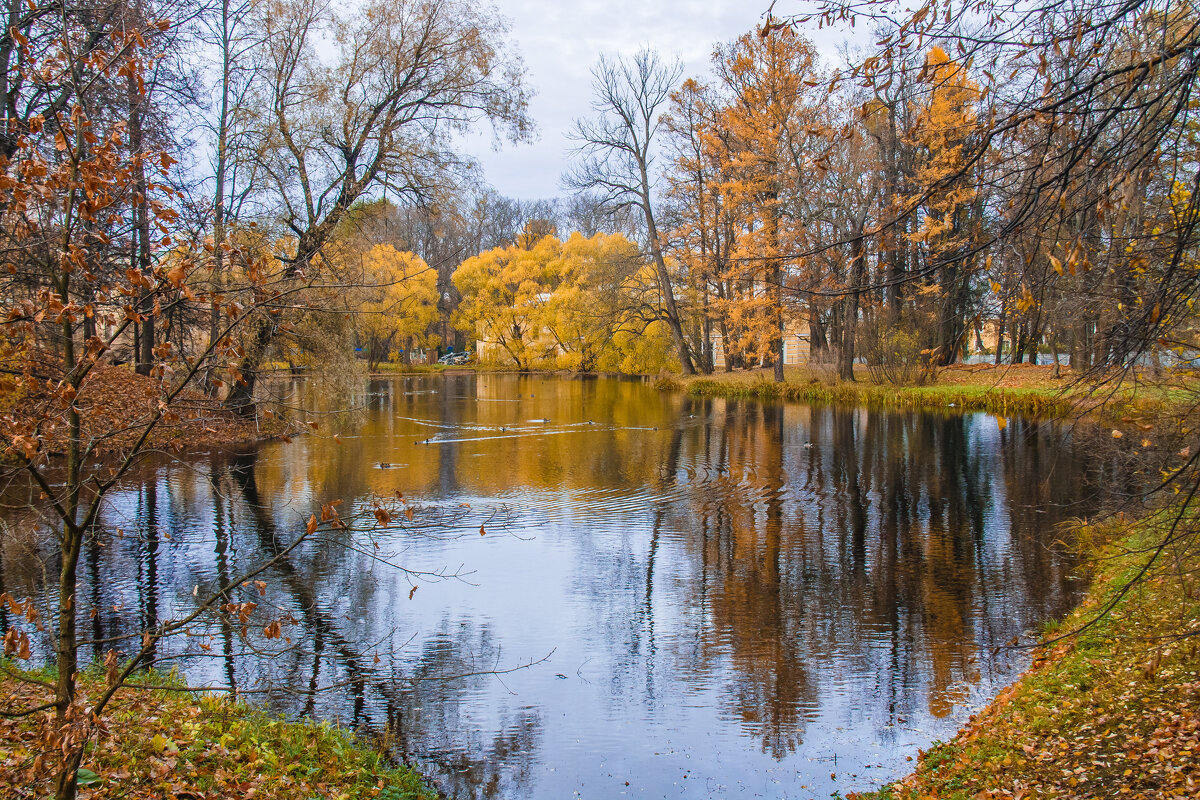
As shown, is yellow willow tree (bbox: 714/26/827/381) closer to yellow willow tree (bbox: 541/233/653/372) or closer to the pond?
yellow willow tree (bbox: 541/233/653/372)

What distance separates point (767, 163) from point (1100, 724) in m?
27.3

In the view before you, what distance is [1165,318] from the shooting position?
340cm

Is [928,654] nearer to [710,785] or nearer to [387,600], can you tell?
[710,785]

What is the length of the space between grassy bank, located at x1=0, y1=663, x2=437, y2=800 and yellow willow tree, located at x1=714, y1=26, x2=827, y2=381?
23.6 m

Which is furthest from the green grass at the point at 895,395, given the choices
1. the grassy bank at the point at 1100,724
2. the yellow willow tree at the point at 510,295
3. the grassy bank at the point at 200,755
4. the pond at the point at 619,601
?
the yellow willow tree at the point at 510,295

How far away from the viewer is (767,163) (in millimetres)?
29375

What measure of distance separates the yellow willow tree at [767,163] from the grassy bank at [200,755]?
23.6m

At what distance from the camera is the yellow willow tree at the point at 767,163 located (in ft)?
89.9

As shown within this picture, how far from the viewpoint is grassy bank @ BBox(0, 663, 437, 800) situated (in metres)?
3.56

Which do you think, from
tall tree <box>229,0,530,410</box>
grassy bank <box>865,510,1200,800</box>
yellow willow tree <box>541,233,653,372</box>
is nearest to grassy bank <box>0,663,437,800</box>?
grassy bank <box>865,510,1200,800</box>

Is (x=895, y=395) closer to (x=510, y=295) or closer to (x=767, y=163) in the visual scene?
(x=767, y=163)

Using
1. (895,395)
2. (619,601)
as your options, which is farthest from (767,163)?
(619,601)

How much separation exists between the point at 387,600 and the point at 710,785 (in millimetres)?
3981

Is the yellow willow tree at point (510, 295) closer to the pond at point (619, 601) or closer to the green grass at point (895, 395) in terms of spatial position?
the green grass at point (895, 395)
